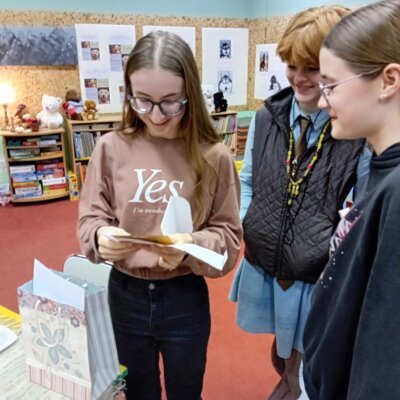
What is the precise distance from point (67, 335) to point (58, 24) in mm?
4349

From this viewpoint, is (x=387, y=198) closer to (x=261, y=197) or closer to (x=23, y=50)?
(x=261, y=197)

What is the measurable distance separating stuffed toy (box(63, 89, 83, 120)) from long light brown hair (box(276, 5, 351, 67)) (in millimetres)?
3703

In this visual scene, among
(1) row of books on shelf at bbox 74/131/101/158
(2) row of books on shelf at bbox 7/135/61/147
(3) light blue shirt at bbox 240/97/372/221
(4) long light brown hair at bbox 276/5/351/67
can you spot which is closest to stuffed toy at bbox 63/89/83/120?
(1) row of books on shelf at bbox 74/131/101/158

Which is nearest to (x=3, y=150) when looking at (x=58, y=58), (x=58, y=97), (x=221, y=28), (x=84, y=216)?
(x=58, y=97)

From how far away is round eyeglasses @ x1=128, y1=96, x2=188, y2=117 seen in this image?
106cm

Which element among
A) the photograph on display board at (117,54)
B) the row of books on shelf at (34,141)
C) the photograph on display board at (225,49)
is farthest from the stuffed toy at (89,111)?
the photograph on display board at (225,49)

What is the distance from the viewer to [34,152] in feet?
14.3

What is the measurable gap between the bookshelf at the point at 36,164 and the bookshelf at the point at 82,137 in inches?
4.1

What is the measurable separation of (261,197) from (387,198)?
2.45 feet

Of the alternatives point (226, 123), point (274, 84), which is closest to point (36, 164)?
point (226, 123)

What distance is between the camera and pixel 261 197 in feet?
4.56

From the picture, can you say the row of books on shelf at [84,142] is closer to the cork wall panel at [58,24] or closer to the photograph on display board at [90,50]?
the cork wall panel at [58,24]

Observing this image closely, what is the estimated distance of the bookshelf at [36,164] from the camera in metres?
4.30

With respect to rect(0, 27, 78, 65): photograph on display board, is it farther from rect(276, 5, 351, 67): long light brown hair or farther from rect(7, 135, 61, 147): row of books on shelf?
rect(276, 5, 351, 67): long light brown hair
